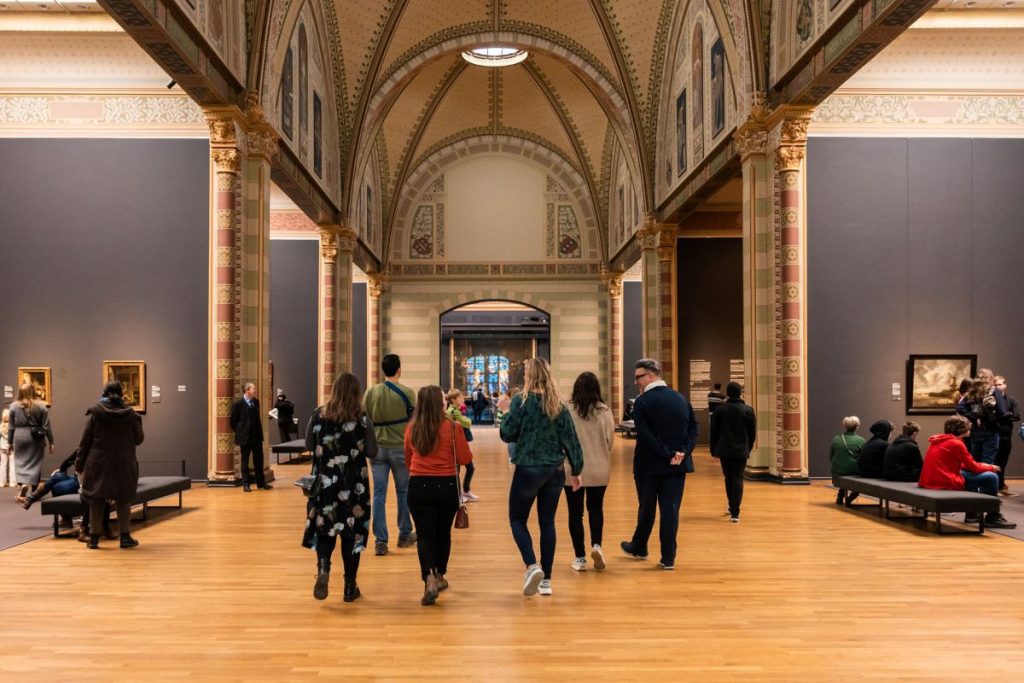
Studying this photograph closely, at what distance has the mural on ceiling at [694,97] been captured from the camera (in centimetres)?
1556

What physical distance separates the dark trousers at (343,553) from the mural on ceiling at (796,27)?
30.7 ft

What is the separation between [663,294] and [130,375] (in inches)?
515

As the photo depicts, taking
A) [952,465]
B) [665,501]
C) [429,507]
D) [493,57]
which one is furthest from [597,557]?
[493,57]

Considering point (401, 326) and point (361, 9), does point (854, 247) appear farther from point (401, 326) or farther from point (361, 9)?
point (401, 326)

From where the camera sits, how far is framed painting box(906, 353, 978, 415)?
→ 13.7m

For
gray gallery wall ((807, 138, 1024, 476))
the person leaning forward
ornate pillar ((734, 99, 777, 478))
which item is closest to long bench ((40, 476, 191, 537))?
the person leaning forward

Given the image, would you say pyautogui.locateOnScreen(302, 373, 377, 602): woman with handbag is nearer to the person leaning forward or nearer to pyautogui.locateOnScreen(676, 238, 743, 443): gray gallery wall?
the person leaning forward

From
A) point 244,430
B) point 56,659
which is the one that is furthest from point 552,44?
point 56,659

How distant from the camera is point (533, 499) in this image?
20.0 feet

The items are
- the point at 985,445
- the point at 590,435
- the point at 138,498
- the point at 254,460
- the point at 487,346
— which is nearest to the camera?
the point at 590,435

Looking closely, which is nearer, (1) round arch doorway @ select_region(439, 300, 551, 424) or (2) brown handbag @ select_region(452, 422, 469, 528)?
(2) brown handbag @ select_region(452, 422, 469, 528)

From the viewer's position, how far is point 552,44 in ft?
76.2

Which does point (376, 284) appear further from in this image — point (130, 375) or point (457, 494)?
point (457, 494)

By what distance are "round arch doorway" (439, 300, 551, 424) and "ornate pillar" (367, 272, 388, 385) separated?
469 cm
